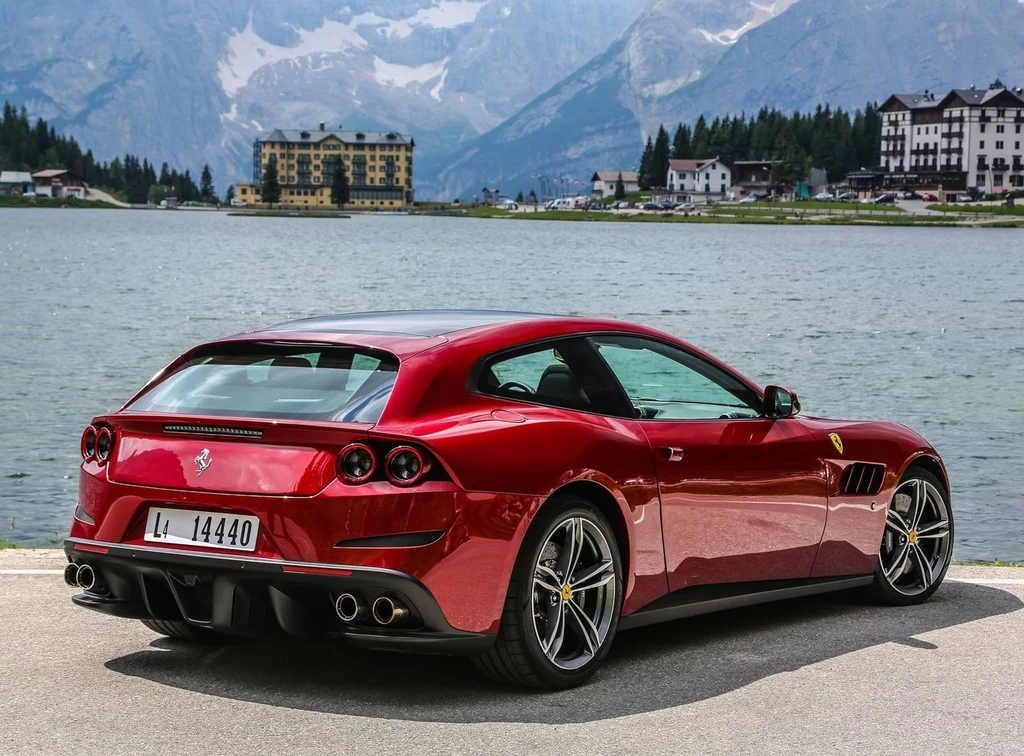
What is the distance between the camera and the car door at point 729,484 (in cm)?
621

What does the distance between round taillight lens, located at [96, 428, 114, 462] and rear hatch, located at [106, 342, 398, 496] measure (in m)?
0.05

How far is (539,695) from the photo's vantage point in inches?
224

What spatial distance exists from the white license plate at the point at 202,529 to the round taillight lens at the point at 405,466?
0.51 m

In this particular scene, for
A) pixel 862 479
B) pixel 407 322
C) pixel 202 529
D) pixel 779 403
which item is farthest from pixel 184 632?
pixel 862 479

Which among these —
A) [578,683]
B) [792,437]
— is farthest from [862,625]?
[578,683]

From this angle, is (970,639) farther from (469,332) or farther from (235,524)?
(235,524)

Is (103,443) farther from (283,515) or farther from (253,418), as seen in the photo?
(283,515)

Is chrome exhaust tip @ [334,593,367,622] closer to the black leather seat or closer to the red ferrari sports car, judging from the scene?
the red ferrari sports car

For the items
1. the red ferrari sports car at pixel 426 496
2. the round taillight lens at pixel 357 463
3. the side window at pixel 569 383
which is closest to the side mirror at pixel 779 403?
the red ferrari sports car at pixel 426 496

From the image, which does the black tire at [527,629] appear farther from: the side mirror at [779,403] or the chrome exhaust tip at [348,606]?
the side mirror at [779,403]

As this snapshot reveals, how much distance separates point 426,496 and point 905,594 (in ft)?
11.2

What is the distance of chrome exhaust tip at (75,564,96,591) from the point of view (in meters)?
5.66

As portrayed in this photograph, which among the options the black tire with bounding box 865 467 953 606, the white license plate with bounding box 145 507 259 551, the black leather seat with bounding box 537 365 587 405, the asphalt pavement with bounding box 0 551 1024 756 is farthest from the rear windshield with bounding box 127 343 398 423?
the black tire with bounding box 865 467 953 606

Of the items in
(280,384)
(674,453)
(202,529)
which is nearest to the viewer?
(202,529)
